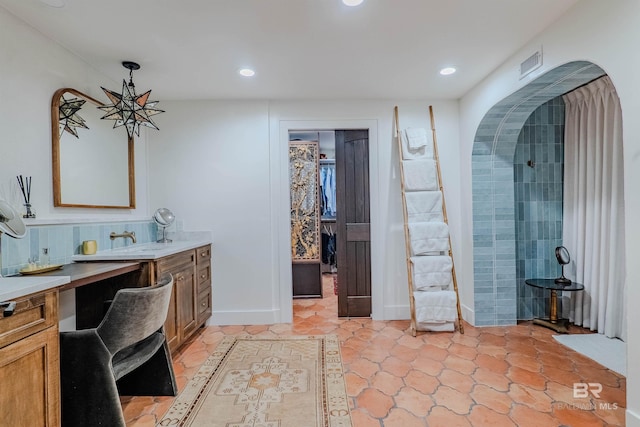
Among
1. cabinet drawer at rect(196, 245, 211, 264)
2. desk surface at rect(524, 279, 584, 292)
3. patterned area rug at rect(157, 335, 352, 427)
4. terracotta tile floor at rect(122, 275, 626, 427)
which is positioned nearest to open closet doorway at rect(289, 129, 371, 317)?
terracotta tile floor at rect(122, 275, 626, 427)

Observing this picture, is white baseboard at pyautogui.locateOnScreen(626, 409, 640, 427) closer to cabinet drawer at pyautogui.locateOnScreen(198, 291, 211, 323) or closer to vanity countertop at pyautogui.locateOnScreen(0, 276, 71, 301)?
vanity countertop at pyautogui.locateOnScreen(0, 276, 71, 301)

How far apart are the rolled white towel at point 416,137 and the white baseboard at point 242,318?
234cm

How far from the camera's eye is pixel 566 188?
3.43m

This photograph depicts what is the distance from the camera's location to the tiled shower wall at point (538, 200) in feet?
11.4

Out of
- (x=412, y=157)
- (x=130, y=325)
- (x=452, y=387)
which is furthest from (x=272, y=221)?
(x=452, y=387)

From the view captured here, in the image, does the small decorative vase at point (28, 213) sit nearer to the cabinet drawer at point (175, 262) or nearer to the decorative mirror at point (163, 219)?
the cabinet drawer at point (175, 262)

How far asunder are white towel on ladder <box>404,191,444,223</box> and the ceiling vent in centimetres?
128

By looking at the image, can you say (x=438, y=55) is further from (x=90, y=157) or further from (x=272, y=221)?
(x=90, y=157)

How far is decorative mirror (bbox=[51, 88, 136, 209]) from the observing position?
7.75 feet

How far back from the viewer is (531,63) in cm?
241

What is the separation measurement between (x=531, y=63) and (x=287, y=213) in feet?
8.12

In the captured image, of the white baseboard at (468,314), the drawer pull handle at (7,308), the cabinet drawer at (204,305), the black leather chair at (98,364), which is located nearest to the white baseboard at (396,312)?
the white baseboard at (468,314)

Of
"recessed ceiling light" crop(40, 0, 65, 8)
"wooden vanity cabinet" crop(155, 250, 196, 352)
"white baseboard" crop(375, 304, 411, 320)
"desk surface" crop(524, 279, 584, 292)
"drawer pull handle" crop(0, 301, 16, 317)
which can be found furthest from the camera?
"white baseboard" crop(375, 304, 411, 320)

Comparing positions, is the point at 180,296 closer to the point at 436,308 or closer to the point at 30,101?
the point at 30,101
